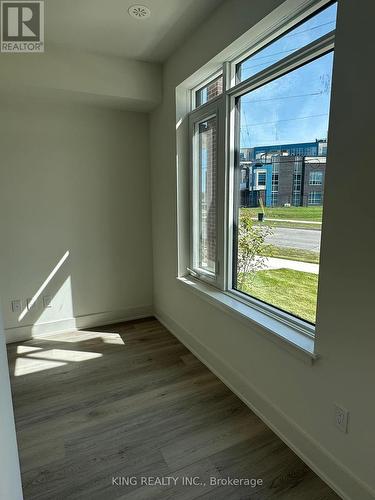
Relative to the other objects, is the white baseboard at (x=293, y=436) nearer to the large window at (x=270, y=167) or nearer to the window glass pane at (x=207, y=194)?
the large window at (x=270, y=167)

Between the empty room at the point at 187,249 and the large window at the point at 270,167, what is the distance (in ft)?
0.04

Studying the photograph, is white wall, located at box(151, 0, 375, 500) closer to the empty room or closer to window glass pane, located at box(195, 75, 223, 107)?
the empty room

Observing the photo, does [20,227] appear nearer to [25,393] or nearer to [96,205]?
[96,205]

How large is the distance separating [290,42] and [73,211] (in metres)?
2.52

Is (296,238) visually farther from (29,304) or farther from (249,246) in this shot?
(29,304)

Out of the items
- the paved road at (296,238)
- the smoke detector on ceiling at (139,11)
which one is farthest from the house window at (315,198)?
the smoke detector on ceiling at (139,11)

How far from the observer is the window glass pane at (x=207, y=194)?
2635 millimetres

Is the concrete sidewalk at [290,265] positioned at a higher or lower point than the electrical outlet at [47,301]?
higher

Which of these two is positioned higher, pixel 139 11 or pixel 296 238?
pixel 139 11

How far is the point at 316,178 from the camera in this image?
1.75 metres

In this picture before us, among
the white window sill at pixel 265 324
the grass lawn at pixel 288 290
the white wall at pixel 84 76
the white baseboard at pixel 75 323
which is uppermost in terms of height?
the white wall at pixel 84 76

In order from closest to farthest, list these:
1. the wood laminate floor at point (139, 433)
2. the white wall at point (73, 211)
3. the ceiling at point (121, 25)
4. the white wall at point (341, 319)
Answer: the white wall at point (341, 319) → the wood laminate floor at point (139, 433) → the ceiling at point (121, 25) → the white wall at point (73, 211)

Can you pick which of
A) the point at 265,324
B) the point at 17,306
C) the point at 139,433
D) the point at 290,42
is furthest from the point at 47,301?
the point at 290,42

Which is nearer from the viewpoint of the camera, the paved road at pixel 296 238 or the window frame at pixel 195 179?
the paved road at pixel 296 238
